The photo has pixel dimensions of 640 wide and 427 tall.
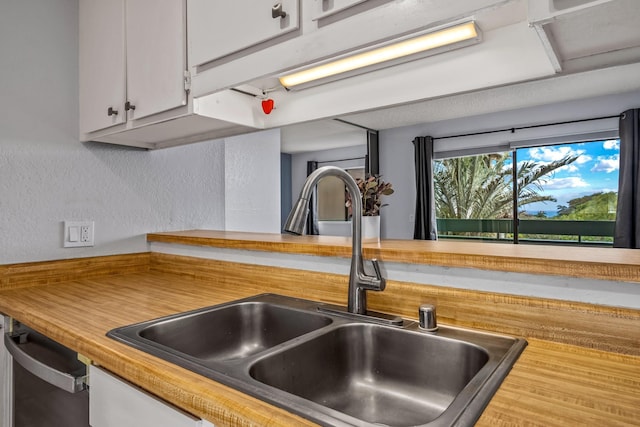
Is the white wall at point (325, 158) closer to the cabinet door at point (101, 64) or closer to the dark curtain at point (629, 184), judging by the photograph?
the dark curtain at point (629, 184)

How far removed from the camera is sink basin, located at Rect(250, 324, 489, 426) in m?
0.82

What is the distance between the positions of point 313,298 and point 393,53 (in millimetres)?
766

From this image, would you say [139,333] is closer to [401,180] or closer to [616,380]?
[616,380]

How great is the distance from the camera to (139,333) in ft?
3.03

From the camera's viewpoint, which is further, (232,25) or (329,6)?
(232,25)

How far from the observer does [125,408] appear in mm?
764

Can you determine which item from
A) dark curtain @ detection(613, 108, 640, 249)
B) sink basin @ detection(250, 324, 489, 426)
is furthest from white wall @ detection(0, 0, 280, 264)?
dark curtain @ detection(613, 108, 640, 249)

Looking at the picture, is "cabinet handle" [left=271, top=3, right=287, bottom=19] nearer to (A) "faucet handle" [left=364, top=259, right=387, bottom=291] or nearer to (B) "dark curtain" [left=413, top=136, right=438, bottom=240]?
(A) "faucet handle" [left=364, top=259, right=387, bottom=291]

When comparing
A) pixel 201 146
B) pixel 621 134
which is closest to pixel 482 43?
pixel 201 146

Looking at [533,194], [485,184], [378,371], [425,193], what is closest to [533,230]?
[533,194]

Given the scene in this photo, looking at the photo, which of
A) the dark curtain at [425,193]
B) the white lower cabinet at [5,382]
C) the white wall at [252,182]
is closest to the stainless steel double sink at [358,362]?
the white lower cabinet at [5,382]

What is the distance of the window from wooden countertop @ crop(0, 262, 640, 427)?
4076 mm

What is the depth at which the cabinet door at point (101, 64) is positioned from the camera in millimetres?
1411

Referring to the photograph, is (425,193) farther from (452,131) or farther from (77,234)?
(77,234)
